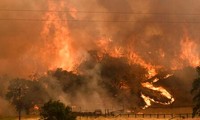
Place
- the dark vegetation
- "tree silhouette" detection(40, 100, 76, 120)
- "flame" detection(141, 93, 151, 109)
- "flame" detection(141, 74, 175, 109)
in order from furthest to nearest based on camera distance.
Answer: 1. "flame" detection(141, 74, 175, 109)
2. "flame" detection(141, 93, 151, 109)
3. the dark vegetation
4. "tree silhouette" detection(40, 100, 76, 120)

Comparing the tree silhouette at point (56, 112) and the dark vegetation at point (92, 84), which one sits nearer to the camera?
the tree silhouette at point (56, 112)

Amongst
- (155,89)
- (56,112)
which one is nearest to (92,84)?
(155,89)

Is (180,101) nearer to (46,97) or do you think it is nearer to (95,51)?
(95,51)

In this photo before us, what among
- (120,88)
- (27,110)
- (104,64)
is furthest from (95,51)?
(27,110)

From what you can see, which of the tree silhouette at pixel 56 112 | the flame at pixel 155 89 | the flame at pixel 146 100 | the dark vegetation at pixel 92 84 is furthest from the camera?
the flame at pixel 155 89

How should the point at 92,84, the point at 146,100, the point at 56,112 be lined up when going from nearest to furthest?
1. the point at 56,112
2. the point at 146,100
3. the point at 92,84

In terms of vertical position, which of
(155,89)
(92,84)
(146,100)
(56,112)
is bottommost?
(56,112)

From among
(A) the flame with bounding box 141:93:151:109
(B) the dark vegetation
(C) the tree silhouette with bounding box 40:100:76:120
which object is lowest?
(C) the tree silhouette with bounding box 40:100:76:120

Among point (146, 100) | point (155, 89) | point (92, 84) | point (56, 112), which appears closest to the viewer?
point (56, 112)

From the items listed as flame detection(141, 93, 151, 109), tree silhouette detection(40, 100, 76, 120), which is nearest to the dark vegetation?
flame detection(141, 93, 151, 109)

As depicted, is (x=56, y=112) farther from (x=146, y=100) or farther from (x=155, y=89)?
(x=155, y=89)

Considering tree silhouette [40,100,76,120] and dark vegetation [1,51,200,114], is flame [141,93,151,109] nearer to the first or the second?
dark vegetation [1,51,200,114]

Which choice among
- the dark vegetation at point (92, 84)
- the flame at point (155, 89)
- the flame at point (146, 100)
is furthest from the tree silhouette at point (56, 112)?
the flame at point (155, 89)

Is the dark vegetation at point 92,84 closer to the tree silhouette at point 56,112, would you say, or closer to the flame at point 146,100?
the flame at point 146,100
